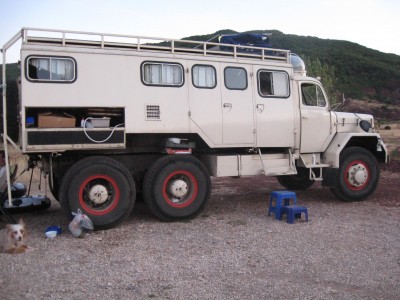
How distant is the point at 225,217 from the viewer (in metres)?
8.96

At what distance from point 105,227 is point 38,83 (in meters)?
2.60

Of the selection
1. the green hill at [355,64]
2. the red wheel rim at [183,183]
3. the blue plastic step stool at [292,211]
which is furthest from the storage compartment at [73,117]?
the green hill at [355,64]

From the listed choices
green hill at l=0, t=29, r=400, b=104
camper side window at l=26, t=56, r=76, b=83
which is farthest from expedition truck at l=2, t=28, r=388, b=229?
green hill at l=0, t=29, r=400, b=104

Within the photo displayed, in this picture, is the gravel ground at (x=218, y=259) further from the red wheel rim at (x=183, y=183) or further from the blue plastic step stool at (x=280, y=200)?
the red wheel rim at (x=183, y=183)

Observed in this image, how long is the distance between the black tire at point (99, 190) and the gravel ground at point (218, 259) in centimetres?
30

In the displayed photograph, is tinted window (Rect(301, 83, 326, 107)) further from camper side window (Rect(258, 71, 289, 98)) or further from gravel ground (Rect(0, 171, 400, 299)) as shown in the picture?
gravel ground (Rect(0, 171, 400, 299))

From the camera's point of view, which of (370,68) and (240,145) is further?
(370,68)

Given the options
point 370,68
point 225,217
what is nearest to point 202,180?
point 225,217

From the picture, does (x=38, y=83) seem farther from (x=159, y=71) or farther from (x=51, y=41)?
(x=159, y=71)

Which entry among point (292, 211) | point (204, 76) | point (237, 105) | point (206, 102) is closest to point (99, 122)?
point (206, 102)

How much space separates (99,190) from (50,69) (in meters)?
2.13

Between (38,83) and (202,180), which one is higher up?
(38,83)

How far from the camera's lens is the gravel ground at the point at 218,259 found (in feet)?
16.8

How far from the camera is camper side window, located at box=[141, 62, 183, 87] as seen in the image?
833 cm
